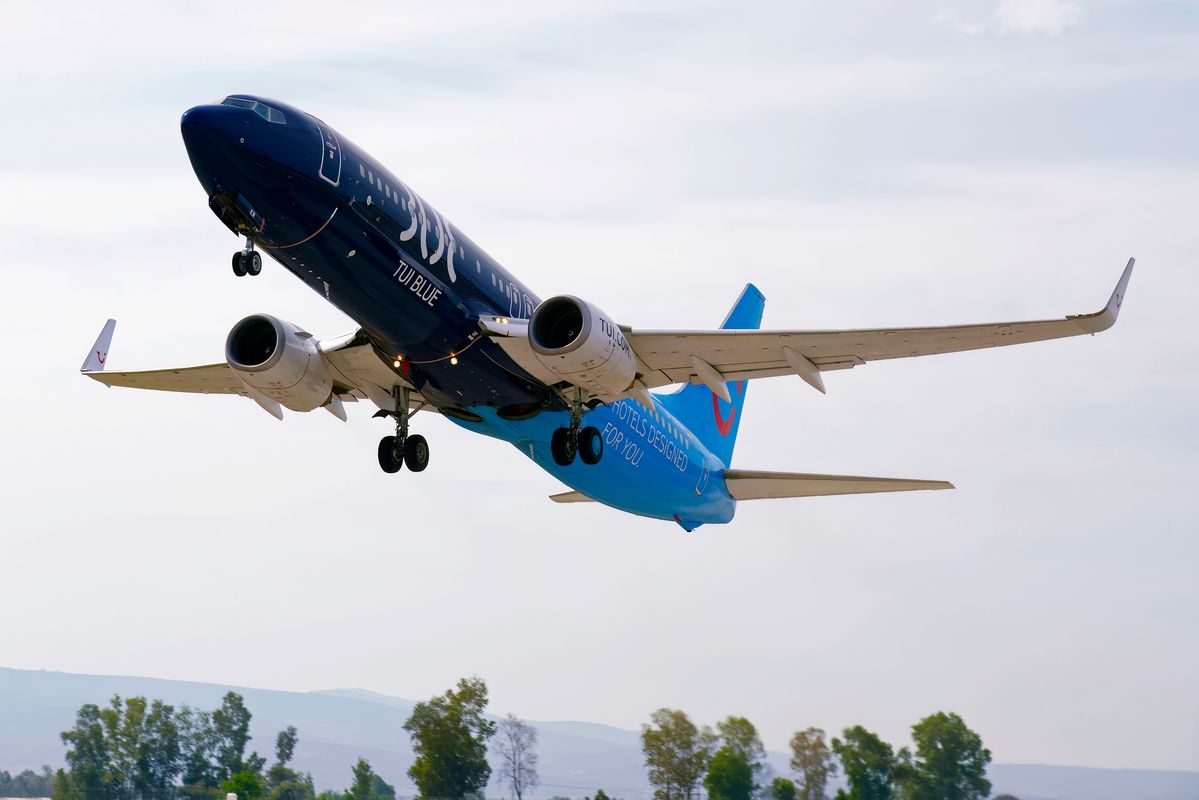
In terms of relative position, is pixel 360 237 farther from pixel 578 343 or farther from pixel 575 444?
pixel 575 444

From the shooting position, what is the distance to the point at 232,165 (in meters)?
23.1

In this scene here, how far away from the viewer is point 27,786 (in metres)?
95.9

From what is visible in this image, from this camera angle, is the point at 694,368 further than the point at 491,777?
No

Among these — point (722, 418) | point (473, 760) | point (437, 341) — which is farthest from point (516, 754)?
point (437, 341)

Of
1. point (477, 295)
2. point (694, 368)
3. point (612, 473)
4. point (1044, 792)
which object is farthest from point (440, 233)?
point (1044, 792)

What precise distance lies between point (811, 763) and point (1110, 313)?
25581 millimetres

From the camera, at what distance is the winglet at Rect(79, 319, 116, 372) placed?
1318 inches

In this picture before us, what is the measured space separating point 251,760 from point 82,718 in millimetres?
11255

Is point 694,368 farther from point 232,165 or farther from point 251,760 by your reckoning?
point 251,760

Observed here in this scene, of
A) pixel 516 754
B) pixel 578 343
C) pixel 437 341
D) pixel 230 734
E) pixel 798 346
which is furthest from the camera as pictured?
pixel 230 734

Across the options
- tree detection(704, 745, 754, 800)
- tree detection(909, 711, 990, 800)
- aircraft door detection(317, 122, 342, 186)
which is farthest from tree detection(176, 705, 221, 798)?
aircraft door detection(317, 122, 342, 186)

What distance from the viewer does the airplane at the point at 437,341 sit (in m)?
23.6

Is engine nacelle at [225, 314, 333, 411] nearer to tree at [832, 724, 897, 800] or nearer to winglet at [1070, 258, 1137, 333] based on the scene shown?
winglet at [1070, 258, 1137, 333]

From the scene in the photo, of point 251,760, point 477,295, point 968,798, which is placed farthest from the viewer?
point 251,760
